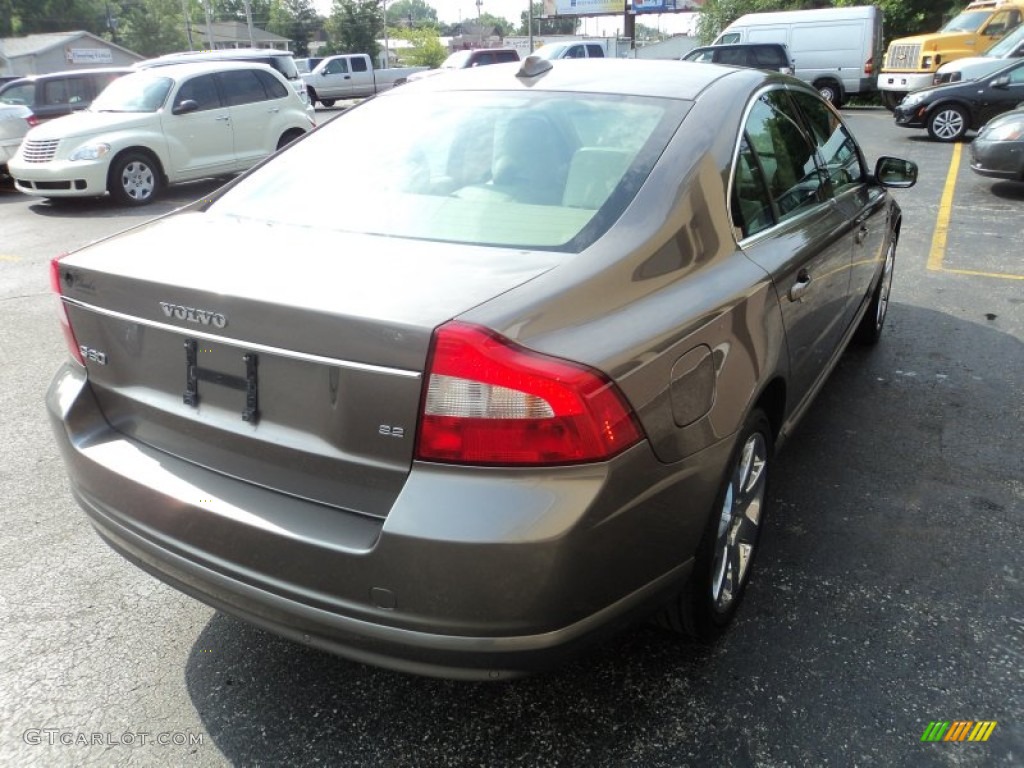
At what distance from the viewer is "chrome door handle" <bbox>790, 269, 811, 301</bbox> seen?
9.12 ft

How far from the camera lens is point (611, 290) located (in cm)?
200

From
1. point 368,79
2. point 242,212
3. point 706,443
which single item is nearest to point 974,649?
point 706,443

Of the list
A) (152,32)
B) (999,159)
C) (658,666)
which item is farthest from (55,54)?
(658,666)

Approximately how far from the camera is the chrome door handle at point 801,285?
278 cm

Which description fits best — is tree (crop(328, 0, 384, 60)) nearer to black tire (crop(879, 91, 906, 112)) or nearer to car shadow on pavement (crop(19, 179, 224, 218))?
black tire (crop(879, 91, 906, 112))

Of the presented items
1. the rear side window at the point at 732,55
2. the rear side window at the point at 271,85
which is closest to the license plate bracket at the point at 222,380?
the rear side window at the point at 271,85

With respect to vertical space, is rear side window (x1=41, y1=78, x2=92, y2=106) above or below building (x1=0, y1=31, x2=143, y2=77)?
below

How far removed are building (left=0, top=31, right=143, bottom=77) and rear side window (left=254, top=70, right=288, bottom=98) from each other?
178ft

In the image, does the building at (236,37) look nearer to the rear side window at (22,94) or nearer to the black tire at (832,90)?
the black tire at (832,90)

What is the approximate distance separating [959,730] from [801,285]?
144 cm

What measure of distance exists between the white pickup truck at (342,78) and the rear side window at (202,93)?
20190 millimetres

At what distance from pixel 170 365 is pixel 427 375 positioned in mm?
815

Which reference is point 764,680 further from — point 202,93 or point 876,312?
point 202,93

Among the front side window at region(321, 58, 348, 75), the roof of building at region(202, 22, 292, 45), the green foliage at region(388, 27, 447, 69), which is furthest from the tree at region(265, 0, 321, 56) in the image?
the front side window at region(321, 58, 348, 75)
